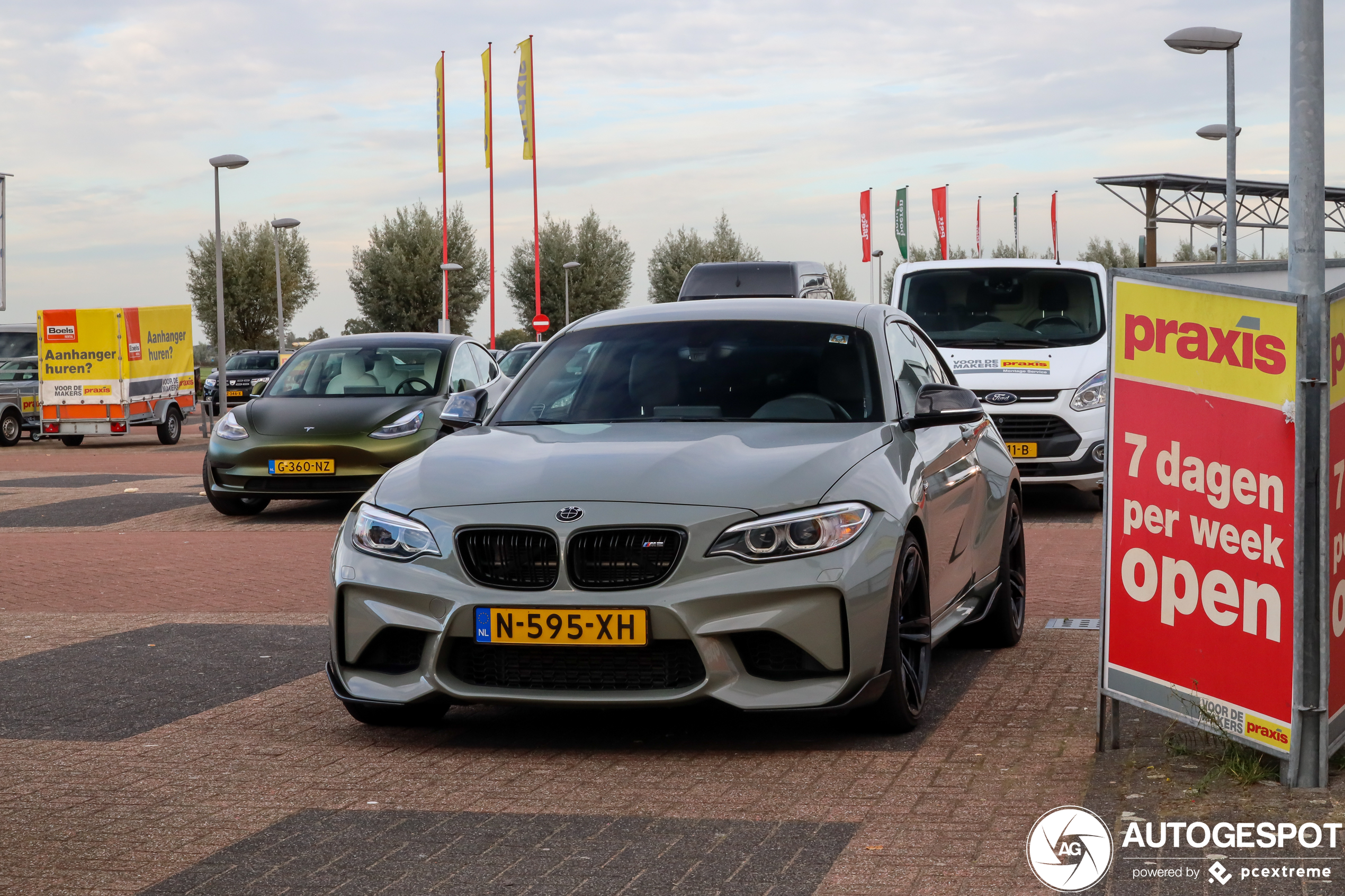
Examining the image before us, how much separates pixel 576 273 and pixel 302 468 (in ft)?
218

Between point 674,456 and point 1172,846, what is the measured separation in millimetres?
2105

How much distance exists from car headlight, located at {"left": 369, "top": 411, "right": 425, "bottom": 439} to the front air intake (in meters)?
8.82

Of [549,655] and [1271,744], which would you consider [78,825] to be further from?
[1271,744]

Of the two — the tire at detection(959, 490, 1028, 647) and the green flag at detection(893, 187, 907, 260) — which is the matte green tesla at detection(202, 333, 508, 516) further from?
the green flag at detection(893, 187, 907, 260)

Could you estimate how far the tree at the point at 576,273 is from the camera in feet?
260

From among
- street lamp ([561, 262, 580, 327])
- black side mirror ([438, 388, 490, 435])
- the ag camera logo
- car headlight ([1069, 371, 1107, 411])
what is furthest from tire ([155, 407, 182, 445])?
street lamp ([561, 262, 580, 327])

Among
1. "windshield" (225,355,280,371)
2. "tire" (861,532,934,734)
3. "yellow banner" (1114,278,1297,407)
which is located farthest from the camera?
"windshield" (225,355,280,371)

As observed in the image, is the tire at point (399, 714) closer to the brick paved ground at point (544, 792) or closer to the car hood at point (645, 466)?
the brick paved ground at point (544, 792)

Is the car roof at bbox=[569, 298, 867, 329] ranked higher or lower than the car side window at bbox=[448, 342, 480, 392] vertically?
higher

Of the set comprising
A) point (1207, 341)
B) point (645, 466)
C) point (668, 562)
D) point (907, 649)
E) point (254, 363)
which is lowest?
point (907, 649)

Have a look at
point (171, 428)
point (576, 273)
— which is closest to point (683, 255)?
point (576, 273)

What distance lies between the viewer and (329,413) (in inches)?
553

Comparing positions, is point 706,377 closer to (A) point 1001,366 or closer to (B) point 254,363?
(A) point 1001,366

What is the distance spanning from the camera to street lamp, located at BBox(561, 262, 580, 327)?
7131 centimetres
